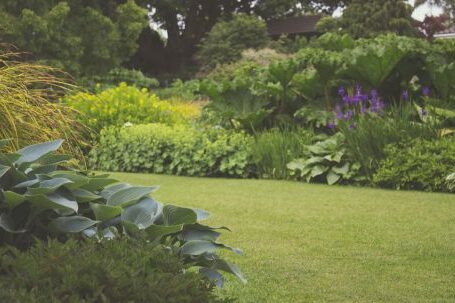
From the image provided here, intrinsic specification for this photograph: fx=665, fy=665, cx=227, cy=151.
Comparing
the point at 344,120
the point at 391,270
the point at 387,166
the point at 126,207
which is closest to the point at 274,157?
the point at 344,120

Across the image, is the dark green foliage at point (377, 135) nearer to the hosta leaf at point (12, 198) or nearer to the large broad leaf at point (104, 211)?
the large broad leaf at point (104, 211)

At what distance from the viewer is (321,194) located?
24.3 feet

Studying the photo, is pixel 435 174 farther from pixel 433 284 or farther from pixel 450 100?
pixel 433 284

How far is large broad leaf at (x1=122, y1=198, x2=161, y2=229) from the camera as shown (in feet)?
8.96

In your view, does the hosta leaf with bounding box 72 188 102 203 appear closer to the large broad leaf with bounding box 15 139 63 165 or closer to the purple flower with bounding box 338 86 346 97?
the large broad leaf with bounding box 15 139 63 165

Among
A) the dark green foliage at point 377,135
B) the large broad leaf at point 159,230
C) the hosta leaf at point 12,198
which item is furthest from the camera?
the dark green foliage at point 377,135

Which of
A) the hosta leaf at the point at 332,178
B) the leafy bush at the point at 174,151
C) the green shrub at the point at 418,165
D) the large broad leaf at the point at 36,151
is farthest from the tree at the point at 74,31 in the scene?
the large broad leaf at the point at 36,151

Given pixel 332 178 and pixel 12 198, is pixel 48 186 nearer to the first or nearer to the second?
pixel 12 198

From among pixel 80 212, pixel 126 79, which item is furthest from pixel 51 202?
pixel 126 79

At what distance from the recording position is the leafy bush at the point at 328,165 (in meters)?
8.41

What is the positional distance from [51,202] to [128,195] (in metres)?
0.44

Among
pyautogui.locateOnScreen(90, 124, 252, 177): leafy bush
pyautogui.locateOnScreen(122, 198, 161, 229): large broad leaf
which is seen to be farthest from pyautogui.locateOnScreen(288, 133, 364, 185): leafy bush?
pyautogui.locateOnScreen(122, 198, 161, 229): large broad leaf

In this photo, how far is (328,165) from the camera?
8.75 metres

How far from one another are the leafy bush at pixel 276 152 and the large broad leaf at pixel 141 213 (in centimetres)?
625
